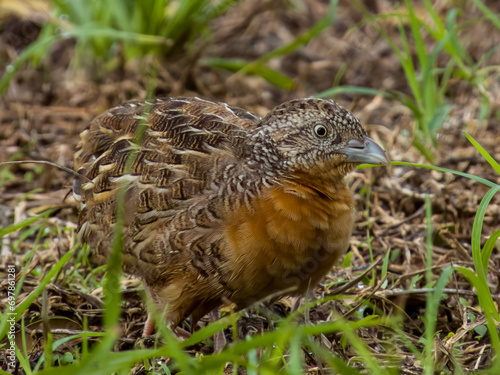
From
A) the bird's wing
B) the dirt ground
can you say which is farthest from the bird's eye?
the dirt ground

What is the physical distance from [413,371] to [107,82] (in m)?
4.62

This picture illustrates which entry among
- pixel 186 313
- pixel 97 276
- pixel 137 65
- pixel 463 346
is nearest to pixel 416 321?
pixel 463 346

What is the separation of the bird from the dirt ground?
37 cm

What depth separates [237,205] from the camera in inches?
133

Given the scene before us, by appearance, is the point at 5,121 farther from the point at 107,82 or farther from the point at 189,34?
the point at 189,34

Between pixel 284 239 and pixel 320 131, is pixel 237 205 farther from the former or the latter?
pixel 320 131

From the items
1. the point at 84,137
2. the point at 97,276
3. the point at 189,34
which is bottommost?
the point at 97,276

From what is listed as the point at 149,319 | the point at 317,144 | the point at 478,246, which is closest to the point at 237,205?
the point at 317,144

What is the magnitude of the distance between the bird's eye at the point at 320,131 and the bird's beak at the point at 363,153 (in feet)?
0.39

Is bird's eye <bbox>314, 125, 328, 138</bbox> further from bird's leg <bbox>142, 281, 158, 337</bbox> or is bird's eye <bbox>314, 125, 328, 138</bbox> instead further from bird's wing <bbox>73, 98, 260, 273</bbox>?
bird's leg <bbox>142, 281, 158, 337</bbox>

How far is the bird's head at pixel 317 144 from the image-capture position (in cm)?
345

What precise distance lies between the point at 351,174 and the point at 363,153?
1.74 metres

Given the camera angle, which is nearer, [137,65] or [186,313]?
[186,313]

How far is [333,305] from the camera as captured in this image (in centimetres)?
374
